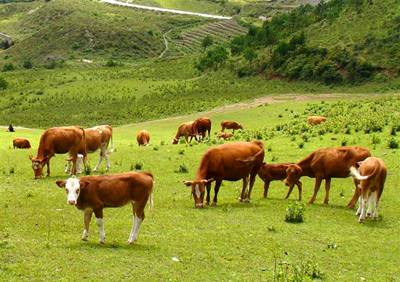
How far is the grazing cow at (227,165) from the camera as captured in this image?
20734mm

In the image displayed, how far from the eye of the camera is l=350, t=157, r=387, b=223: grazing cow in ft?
61.0

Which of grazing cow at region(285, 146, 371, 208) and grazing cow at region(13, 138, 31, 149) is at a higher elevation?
grazing cow at region(285, 146, 371, 208)

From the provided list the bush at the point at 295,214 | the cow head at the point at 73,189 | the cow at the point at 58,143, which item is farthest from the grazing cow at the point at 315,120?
the cow head at the point at 73,189

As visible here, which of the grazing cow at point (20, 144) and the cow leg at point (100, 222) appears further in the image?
the grazing cow at point (20, 144)

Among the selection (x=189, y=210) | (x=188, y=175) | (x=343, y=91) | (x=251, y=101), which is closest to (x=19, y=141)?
(x=188, y=175)

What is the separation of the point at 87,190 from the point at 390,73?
68909 millimetres

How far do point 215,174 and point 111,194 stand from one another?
657cm

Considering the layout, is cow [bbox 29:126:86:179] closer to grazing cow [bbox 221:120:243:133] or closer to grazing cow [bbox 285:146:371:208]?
grazing cow [bbox 285:146:371:208]

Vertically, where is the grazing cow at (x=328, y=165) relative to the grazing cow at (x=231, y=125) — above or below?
above

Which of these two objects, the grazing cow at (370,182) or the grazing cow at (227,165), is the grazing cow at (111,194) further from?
the grazing cow at (370,182)

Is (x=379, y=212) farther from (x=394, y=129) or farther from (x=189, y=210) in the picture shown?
(x=394, y=129)

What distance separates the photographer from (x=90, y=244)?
15.0 meters

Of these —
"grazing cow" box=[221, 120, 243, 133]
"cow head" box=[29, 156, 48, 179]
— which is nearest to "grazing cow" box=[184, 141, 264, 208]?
"cow head" box=[29, 156, 48, 179]

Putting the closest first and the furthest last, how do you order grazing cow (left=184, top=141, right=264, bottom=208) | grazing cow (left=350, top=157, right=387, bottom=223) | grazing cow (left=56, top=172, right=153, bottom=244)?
grazing cow (left=56, top=172, right=153, bottom=244)
grazing cow (left=350, top=157, right=387, bottom=223)
grazing cow (left=184, top=141, right=264, bottom=208)
